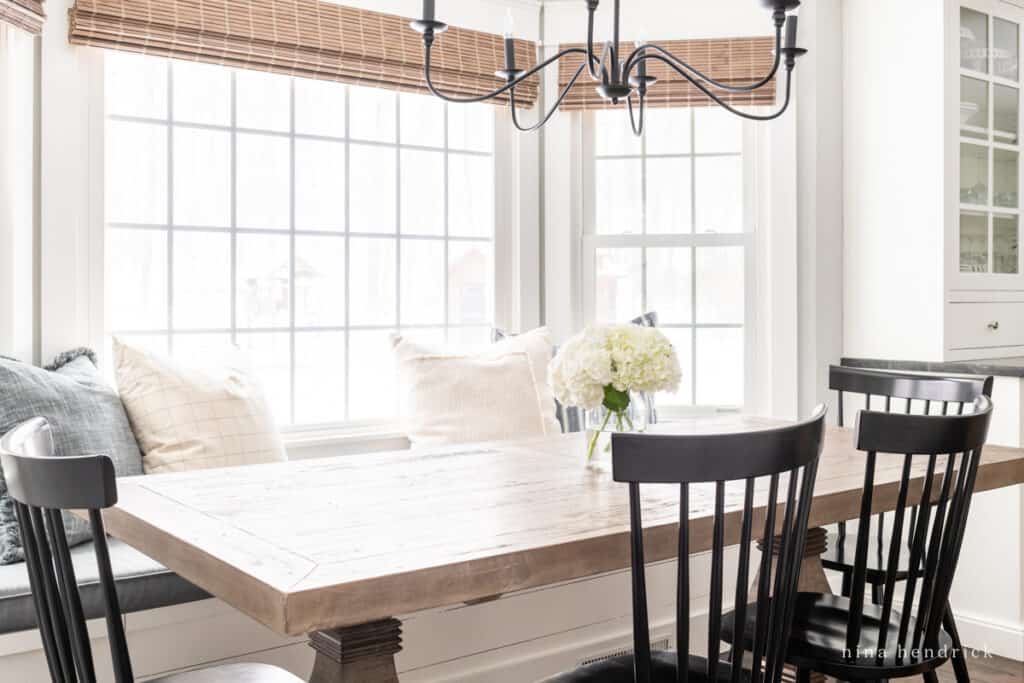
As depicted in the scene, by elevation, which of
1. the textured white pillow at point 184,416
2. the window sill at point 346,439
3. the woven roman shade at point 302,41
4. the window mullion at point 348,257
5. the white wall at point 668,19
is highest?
the white wall at point 668,19

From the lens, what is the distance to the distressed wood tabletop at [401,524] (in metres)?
1.29

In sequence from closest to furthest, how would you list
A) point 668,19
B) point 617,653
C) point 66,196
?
point 66,196, point 617,653, point 668,19

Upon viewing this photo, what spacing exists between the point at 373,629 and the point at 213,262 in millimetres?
1856

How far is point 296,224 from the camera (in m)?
3.30

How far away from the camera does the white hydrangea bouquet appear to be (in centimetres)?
196

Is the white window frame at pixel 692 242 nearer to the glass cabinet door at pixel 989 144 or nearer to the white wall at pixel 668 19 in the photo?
the white wall at pixel 668 19

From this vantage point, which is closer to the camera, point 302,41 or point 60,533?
point 60,533

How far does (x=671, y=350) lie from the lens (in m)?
2.02

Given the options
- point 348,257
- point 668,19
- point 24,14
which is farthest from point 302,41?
point 668,19

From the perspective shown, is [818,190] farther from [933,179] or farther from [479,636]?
[479,636]

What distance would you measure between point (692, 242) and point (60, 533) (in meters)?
2.87

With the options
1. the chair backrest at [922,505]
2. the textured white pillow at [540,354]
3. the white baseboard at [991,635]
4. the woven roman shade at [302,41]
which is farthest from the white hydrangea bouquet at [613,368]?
the white baseboard at [991,635]

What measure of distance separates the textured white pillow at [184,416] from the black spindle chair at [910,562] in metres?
1.44

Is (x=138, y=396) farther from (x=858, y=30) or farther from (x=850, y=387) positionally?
(x=858, y=30)
